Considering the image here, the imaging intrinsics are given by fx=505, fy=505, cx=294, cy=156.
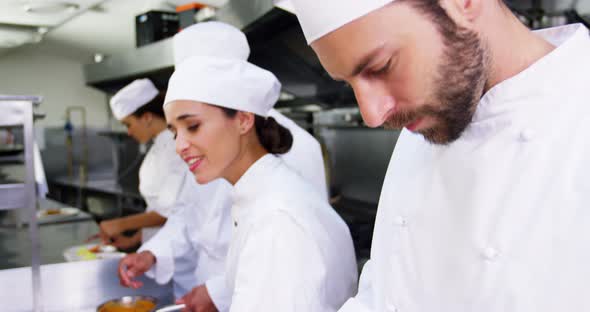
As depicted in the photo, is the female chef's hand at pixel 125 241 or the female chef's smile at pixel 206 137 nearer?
the female chef's smile at pixel 206 137

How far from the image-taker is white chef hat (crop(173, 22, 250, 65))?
4.79 ft

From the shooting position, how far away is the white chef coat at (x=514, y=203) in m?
0.70

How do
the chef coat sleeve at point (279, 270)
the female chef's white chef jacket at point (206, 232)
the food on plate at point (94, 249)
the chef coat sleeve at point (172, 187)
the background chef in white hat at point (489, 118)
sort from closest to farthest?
the background chef in white hat at point (489, 118), the chef coat sleeve at point (279, 270), the female chef's white chef jacket at point (206, 232), the food on plate at point (94, 249), the chef coat sleeve at point (172, 187)

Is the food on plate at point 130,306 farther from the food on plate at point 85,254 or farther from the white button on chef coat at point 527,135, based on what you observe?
the white button on chef coat at point 527,135

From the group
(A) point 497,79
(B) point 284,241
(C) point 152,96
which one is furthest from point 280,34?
(A) point 497,79

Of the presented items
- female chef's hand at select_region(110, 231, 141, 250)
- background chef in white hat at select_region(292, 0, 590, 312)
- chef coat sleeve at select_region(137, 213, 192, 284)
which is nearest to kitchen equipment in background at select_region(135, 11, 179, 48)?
female chef's hand at select_region(110, 231, 141, 250)

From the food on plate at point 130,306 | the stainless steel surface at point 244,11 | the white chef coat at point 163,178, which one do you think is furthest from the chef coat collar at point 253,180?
the white chef coat at point 163,178

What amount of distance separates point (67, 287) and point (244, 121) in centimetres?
86

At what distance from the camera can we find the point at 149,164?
275 centimetres

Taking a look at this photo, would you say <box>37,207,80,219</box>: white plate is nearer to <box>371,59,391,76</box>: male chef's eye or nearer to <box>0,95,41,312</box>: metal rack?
<box>0,95,41,312</box>: metal rack

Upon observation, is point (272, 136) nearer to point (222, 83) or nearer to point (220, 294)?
point (222, 83)

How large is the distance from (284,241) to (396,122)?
1.69ft

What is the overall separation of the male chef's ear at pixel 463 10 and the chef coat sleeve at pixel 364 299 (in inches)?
21.4

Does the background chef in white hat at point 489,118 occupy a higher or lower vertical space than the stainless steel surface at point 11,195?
higher
